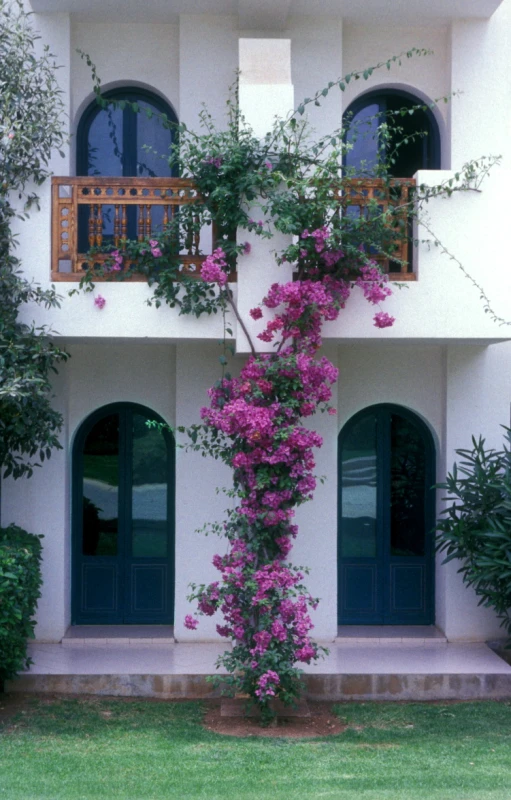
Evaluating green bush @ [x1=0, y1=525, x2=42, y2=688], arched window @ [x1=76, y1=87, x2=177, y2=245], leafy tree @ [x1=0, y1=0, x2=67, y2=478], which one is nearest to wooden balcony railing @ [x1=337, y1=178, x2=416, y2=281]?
arched window @ [x1=76, y1=87, x2=177, y2=245]

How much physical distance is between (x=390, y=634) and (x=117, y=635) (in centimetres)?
281

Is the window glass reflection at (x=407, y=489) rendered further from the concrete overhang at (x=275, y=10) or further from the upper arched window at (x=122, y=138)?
the concrete overhang at (x=275, y=10)

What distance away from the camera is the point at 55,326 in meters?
8.54

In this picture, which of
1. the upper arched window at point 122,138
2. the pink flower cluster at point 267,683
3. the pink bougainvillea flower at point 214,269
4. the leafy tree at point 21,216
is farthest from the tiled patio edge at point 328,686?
the upper arched window at point 122,138

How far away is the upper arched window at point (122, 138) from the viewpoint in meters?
10.2

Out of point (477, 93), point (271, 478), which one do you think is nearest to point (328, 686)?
point (271, 478)

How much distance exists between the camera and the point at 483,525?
9.11 metres

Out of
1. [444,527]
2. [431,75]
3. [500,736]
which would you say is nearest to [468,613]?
[444,527]

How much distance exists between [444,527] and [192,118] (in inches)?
189

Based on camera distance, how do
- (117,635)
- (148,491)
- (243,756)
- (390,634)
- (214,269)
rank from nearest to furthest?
(243,756) < (214,269) < (117,635) < (390,634) < (148,491)

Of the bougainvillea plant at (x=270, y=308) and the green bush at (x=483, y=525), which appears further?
the green bush at (x=483, y=525)

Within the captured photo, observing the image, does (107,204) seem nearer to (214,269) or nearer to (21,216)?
(21,216)

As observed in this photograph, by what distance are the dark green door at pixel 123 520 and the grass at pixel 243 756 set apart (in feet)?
6.33

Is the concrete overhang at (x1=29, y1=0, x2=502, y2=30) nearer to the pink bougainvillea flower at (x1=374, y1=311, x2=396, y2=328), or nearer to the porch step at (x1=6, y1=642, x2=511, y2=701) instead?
the pink bougainvillea flower at (x1=374, y1=311, x2=396, y2=328)
